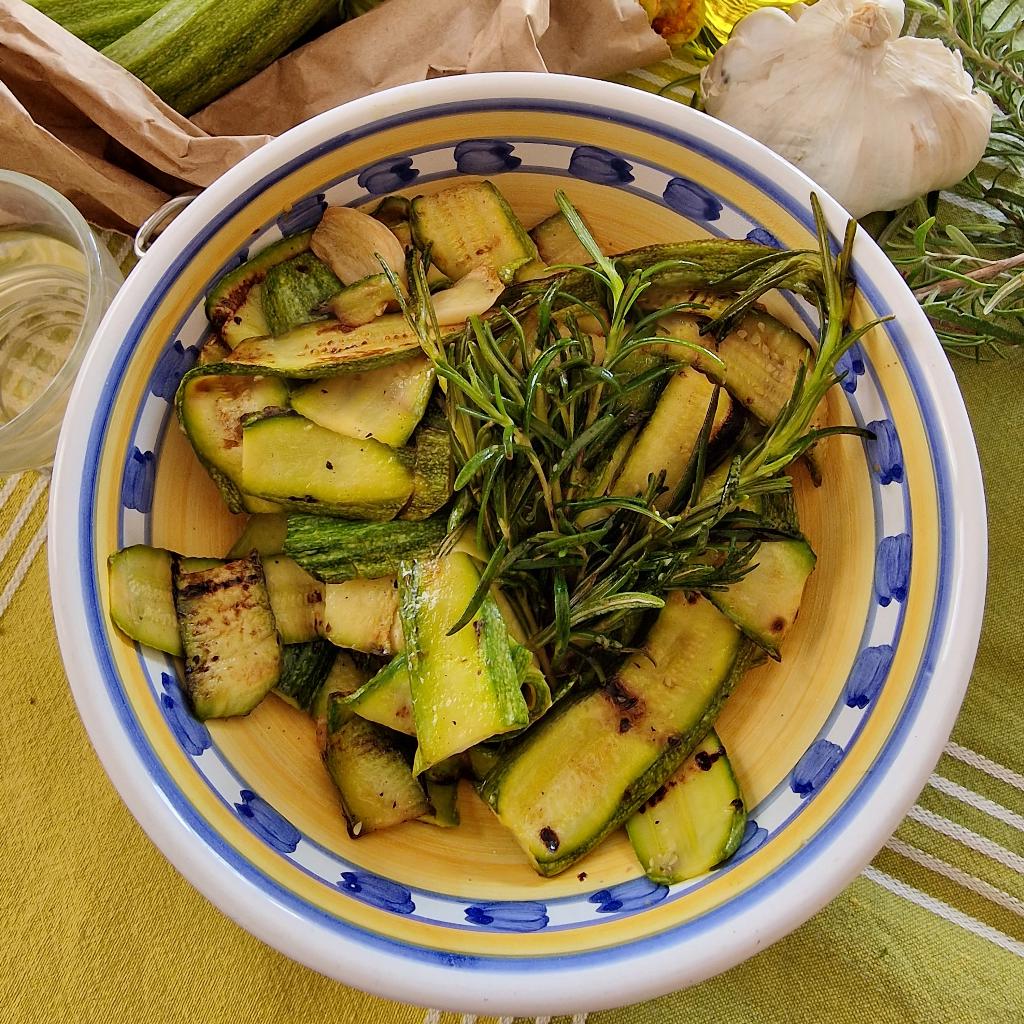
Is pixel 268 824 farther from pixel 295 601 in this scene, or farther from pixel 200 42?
pixel 200 42

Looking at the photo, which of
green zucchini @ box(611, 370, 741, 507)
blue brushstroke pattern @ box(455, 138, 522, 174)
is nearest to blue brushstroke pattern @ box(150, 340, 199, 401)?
blue brushstroke pattern @ box(455, 138, 522, 174)

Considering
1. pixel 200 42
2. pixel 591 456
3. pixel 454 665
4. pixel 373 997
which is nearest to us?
pixel 454 665

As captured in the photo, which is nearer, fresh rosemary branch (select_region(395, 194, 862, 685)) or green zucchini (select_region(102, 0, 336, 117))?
fresh rosemary branch (select_region(395, 194, 862, 685))

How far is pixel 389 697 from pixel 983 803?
0.80 metres

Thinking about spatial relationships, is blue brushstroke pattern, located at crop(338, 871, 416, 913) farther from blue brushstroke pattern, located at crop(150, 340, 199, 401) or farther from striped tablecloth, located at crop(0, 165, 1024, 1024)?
blue brushstroke pattern, located at crop(150, 340, 199, 401)

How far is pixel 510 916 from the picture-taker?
858 millimetres

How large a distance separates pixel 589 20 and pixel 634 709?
3.15 feet

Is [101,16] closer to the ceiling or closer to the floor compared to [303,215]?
closer to the ceiling

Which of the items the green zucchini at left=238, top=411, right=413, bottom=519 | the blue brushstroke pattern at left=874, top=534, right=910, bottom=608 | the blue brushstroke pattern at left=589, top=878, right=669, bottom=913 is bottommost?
the blue brushstroke pattern at left=589, top=878, right=669, bottom=913

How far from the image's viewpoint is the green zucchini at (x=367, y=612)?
0.88 metres

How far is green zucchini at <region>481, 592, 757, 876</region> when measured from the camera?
854 mm

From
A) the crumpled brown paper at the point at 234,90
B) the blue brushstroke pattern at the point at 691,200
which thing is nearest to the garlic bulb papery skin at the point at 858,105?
the crumpled brown paper at the point at 234,90

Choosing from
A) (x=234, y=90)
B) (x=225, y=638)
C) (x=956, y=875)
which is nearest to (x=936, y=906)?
(x=956, y=875)

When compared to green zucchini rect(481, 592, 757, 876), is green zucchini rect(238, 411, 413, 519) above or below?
above
